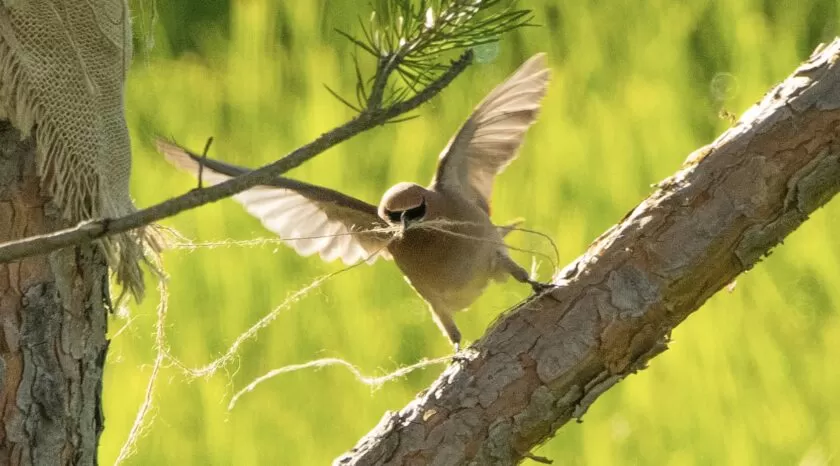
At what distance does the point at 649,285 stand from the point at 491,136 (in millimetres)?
713

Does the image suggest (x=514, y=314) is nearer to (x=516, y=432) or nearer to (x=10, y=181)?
(x=516, y=432)

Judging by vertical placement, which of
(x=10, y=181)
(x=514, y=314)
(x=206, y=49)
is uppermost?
(x=206, y=49)

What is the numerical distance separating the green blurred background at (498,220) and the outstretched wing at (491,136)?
564 millimetres

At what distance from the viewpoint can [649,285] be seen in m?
1.20

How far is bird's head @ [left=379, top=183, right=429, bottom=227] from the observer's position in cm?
163

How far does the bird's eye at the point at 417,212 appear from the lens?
1634mm

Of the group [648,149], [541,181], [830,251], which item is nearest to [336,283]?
[541,181]

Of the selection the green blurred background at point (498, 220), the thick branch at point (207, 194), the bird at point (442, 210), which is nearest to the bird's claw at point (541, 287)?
the bird at point (442, 210)

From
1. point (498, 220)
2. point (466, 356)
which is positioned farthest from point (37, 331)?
point (498, 220)

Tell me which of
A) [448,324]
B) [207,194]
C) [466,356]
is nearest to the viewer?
[207,194]

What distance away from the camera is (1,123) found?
3.72 feet

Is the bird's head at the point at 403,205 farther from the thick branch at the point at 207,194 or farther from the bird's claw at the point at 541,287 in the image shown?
the thick branch at the point at 207,194

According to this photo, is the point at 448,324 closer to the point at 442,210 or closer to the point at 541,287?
the point at 442,210

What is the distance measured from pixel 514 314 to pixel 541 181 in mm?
1797
